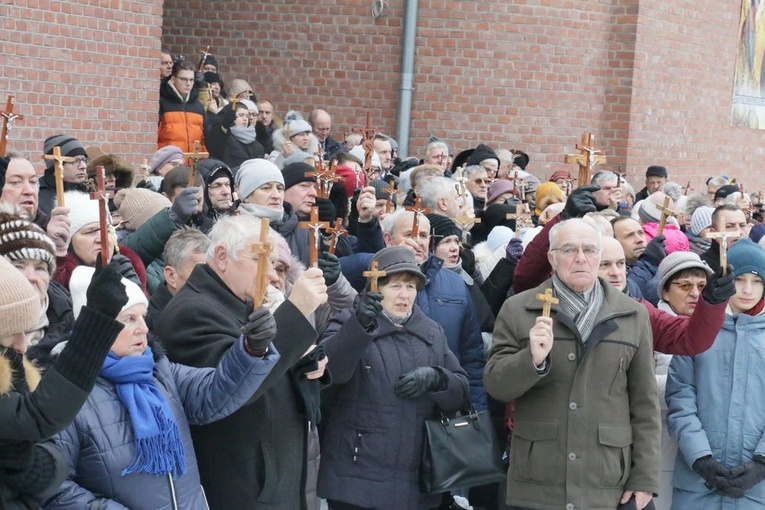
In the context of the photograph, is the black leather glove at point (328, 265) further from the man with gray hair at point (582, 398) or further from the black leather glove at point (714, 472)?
the black leather glove at point (714, 472)

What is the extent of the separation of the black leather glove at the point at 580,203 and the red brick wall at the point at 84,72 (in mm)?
4823

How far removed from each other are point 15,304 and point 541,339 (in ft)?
8.06

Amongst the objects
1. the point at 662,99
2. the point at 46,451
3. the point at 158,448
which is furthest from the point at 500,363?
the point at 662,99

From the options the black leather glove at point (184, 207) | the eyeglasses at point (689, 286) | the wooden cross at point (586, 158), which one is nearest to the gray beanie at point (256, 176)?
the black leather glove at point (184, 207)

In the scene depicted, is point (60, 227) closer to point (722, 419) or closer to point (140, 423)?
point (140, 423)

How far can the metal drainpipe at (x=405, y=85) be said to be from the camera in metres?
14.8

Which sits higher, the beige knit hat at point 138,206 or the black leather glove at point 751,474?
the beige knit hat at point 138,206

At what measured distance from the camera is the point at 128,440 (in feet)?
13.6

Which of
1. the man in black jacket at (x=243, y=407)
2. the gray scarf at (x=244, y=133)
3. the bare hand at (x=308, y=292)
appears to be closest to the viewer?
the bare hand at (x=308, y=292)

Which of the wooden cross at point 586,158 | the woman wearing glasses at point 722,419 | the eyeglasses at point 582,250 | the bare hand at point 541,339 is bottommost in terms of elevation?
the woman wearing glasses at point 722,419

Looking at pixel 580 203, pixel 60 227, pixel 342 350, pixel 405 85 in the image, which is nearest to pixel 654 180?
pixel 405 85

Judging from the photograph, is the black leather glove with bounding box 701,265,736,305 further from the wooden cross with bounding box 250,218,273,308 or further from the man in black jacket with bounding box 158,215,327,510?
the wooden cross with bounding box 250,218,273,308

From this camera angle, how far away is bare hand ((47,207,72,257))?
5.27m

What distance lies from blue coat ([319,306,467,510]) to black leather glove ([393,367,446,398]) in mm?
54
